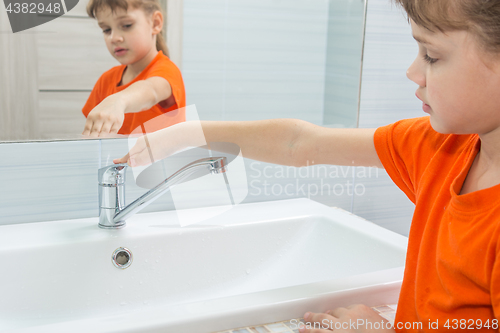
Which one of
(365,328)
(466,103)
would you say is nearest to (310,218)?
(365,328)

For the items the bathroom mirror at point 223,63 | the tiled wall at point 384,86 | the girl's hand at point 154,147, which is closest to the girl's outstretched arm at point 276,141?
the girl's hand at point 154,147

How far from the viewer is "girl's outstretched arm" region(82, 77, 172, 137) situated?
0.85 m

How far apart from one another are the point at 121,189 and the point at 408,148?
0.51 metres

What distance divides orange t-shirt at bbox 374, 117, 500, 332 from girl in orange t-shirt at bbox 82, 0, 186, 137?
1.38 ft

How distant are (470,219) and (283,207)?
1.68 ft

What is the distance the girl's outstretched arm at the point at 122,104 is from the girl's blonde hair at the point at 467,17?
0.52 metres

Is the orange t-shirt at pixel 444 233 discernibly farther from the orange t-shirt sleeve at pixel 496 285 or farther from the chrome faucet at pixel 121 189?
the chrome faucet at pixel 121 189

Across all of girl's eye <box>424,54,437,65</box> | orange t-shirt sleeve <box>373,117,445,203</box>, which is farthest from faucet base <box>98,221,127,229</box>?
girl's eye <box>424,54,437,65</box>

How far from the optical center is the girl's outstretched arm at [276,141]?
2.47ft

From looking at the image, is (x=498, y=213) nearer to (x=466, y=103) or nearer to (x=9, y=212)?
(x=466, y=103)

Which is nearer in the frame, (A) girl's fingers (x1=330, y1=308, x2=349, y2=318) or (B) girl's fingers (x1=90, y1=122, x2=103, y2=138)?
(A) girl's fingers (x1=330, y1=308, x2=349, y2=318)

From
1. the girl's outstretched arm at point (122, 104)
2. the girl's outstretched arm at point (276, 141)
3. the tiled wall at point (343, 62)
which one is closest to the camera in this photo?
the girl's outstretched arm at point (276, 141)

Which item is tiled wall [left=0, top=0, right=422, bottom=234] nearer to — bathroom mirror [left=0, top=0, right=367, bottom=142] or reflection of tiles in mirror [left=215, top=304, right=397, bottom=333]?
bathroom mirror [left=0, top=0, right=367, bottom=142]

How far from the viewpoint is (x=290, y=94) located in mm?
1024
